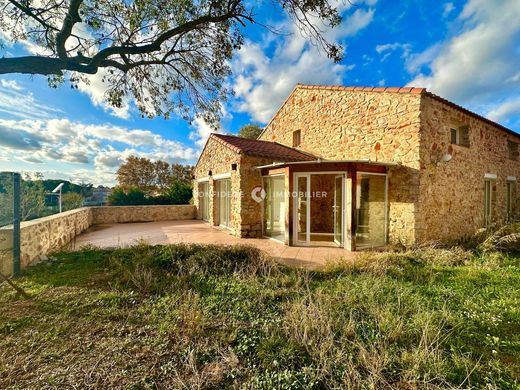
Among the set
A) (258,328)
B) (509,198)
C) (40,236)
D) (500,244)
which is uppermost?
(509,198)

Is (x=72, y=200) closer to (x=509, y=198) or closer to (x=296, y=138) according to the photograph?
(x=296, y=138)

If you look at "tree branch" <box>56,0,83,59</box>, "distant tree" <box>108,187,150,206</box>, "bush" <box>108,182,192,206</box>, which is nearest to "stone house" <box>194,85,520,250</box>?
"tree branch" <box>56,0,83,59</box>

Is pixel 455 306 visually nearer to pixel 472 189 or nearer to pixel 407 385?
pixel 407 385

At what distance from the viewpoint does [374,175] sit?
955 cm

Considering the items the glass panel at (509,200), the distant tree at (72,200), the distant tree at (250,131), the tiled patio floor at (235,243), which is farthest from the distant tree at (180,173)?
the glass panel at (509,200)

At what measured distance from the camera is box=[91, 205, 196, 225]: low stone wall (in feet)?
53.0

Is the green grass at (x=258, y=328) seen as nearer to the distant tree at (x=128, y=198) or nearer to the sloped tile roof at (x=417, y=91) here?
the sloped tile roof at (x=417, y=91)

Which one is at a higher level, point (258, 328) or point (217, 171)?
point (217, 171)

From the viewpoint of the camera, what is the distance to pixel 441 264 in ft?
23.5

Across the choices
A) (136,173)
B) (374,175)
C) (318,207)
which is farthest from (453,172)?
(136,173)

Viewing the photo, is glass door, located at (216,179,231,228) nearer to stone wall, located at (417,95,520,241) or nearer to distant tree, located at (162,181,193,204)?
distant tree, located at (162,181,193,204)

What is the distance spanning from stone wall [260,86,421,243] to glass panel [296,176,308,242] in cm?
308

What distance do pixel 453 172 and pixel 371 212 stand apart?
4.02 meters

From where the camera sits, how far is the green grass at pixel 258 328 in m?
2.76
